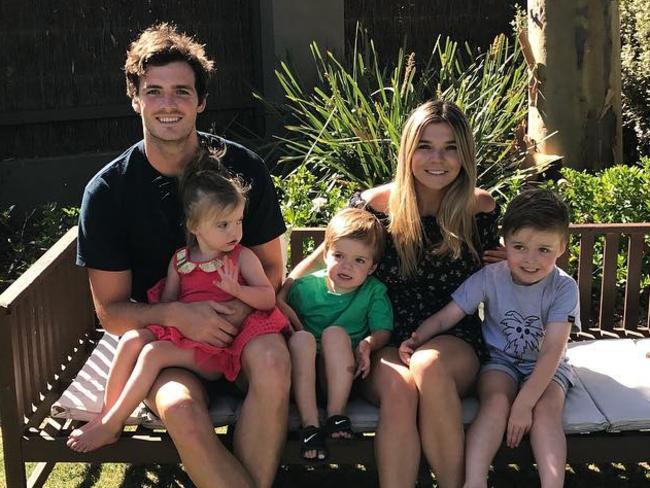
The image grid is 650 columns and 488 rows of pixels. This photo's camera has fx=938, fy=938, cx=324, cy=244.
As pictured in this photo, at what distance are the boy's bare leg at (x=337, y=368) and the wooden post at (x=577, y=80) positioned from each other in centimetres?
305

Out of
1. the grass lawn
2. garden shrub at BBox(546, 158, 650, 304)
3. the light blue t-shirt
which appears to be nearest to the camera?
the light blue t-shirt

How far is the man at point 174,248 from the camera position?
10.2 feet

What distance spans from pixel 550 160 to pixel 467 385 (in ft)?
9.19

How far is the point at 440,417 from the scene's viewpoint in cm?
313

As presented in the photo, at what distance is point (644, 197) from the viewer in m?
5.02

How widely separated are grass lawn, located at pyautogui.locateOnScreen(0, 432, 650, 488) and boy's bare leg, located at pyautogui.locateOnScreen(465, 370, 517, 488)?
2.46 feet

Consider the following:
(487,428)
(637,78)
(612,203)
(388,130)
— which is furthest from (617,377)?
(637,78)

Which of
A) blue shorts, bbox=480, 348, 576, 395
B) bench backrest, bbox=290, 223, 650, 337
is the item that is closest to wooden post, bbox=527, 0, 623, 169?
bench backrest, bbox=290, 223, 650, 337

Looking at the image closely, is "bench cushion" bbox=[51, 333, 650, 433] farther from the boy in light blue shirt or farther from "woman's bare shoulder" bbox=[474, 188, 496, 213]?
"woman's bare shoulder" bbox=[474, 188, 496, 213]

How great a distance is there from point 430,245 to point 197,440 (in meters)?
1.19

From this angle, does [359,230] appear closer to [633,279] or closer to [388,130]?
[633,279]

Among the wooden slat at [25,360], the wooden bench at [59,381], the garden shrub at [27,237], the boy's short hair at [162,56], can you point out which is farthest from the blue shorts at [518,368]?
the garden shrub at [27,237]

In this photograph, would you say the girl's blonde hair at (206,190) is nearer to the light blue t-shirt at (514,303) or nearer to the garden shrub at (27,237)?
the light blue t-shirt at (514,303)

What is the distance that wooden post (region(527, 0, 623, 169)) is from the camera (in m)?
5.75
